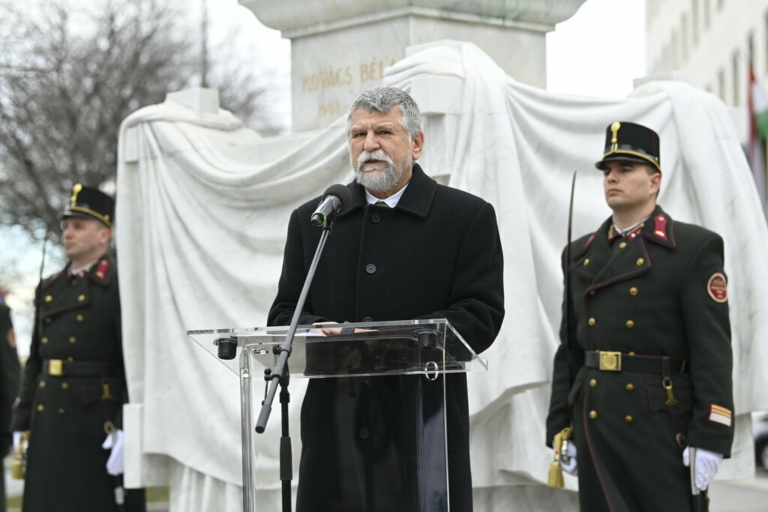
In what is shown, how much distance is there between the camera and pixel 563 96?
23.3 feet

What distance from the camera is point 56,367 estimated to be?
26.2 ft

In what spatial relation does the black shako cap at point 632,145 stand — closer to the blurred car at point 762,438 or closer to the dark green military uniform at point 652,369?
the dark green military uniform at point 652,369

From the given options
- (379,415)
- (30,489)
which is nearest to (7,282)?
(30,489)

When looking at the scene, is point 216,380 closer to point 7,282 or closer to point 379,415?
point 379,415

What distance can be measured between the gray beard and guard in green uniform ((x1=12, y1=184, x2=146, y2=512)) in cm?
353

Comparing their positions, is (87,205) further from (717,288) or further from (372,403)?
(372,403)

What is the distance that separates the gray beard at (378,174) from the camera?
15.8ft

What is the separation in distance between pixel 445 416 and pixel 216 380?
128 inches

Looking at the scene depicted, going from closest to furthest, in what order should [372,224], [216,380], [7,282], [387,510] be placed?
[387,510]
[372,224]
[216,380]
[7,282]

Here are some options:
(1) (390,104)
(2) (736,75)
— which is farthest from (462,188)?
(2) (736,75)

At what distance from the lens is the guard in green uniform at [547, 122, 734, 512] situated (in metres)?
5.90

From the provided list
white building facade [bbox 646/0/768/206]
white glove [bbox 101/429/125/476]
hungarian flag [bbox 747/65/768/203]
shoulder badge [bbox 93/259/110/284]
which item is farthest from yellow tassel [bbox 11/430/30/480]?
white building facade [bbox 646/0/768/206]

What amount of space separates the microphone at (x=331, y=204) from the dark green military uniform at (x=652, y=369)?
1939 mm

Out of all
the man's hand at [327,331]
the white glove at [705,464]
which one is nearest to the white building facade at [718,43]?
the white glove at [705,464]
